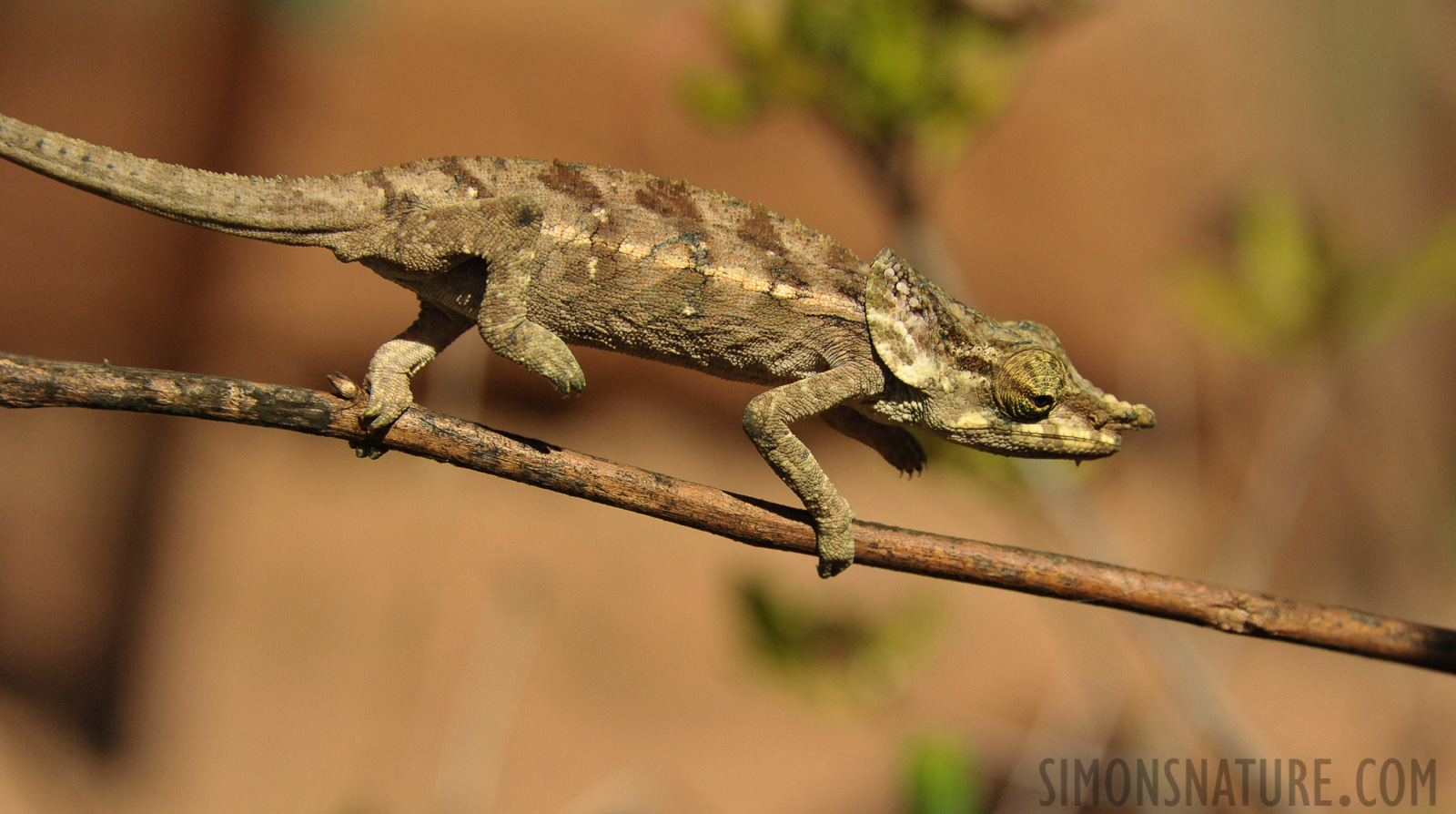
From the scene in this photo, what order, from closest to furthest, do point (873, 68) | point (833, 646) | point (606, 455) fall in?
point (873, 68) < point (833, 646) < point (606, 455)

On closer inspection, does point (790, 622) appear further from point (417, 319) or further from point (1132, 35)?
point (1132, 35)

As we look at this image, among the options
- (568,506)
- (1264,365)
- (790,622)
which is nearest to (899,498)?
(568,506)

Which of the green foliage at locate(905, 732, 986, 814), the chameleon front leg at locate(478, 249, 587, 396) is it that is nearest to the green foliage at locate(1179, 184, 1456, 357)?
the green foliage at locate(905, 732, 986, 814)

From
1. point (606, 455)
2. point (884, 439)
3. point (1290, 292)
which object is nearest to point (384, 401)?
point (884, 439)

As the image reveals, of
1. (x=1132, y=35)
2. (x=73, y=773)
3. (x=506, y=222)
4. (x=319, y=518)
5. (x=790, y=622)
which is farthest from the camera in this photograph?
(x=1132, y=35)

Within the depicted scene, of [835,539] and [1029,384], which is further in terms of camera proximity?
[1029,384]

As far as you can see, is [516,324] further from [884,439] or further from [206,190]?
[884,439]

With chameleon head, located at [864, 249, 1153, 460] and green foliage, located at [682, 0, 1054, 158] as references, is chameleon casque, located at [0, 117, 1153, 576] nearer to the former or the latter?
chameleon head, located at [864, 249, 1153, 460]
